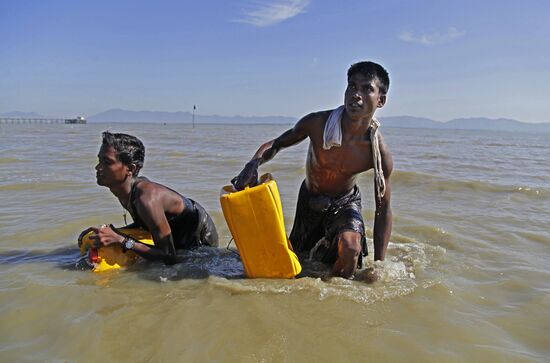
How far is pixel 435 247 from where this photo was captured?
14.4 ft

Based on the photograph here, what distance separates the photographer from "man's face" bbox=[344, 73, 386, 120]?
10.7 ft

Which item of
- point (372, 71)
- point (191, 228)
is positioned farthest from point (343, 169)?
point (191, 228)

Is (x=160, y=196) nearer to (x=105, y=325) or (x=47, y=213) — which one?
(x=105, y=325)

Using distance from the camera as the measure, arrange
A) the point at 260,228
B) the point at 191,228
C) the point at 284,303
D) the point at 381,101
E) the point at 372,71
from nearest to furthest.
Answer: the point at 284,303, the point at 260,228, the point at 372,71, the point at 381,101, the point at 191,228

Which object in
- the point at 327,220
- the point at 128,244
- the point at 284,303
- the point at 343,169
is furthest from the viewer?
the point at 327,220

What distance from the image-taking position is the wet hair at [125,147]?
344 centimetres

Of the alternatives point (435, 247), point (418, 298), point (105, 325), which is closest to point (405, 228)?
point (435, 247)

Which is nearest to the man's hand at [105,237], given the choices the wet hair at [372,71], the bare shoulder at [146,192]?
the bare shoulder at [146,192]

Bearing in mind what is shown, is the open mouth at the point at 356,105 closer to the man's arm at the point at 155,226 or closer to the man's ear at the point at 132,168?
the man's arm at the point at 155,226

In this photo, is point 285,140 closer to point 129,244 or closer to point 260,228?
point 260,228

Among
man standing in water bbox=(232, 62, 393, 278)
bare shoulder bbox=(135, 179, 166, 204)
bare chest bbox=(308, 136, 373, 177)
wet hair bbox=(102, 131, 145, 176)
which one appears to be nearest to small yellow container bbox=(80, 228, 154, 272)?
bare shoulder bbox=(135, 179, 166, 204)

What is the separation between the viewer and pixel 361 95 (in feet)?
10.8

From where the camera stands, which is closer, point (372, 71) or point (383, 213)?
point (372, 71)

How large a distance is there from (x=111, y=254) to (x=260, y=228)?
1282mm
